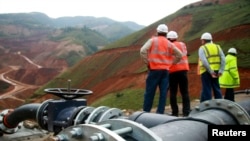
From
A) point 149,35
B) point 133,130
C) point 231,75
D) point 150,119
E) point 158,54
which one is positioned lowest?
point 231,75

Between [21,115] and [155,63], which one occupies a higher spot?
[155,63]

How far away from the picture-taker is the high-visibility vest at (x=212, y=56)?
786 centimetres

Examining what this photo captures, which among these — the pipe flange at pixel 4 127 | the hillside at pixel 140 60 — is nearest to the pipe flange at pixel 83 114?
the pipe flange at pixel 4 127

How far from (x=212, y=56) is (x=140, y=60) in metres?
30.1

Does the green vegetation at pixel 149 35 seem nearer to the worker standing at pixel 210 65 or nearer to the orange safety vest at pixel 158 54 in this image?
the worker standing at pixel 210 65

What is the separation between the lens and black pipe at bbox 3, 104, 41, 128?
4.80m

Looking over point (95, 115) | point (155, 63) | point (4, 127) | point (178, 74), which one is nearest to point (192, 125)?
point (95, 115)

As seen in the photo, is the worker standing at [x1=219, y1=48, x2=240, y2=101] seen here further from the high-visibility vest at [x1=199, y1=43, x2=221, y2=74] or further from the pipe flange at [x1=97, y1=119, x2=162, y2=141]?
the pipe flange at [x1=97, y1=119, x2=162, y2=141]

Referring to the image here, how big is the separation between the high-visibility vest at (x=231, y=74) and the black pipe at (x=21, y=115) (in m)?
6.33

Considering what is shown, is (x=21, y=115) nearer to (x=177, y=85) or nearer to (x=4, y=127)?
(x=4, y=127)

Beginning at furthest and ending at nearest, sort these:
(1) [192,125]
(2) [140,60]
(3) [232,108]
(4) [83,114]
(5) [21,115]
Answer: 1. (2) [140,60]
2. (5) [21,115]
3. (4) [83,114]
4. (3) [232,108]
5. (1) [192,125]

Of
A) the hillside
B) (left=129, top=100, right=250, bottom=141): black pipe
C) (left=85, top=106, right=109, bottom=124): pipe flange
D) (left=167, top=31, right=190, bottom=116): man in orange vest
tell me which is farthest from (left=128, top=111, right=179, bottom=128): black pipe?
the hillside

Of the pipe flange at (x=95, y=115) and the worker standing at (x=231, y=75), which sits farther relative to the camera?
the worker standing at (x=231, y=75)

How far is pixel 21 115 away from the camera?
5297 millimetres
